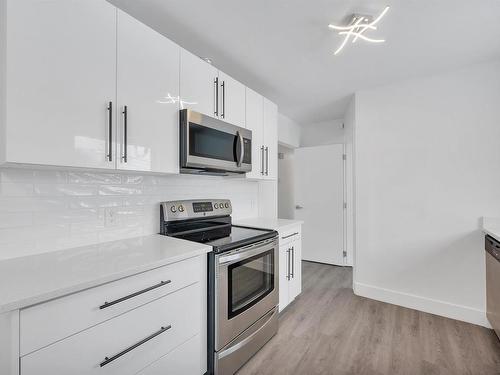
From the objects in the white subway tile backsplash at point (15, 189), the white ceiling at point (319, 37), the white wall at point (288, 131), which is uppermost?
the white ceiling at point (319, 37)

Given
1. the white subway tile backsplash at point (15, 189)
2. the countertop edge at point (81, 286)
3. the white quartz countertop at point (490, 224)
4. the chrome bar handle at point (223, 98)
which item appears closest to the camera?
the countertop edge at point (81, 286)

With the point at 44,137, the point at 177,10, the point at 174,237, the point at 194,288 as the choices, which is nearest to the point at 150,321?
the point at 194,288

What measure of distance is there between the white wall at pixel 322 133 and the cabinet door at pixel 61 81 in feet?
12.3

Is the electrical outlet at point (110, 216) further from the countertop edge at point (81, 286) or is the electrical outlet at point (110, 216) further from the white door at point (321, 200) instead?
the white door at point (321, 200)

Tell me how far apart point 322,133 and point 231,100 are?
2.76 metres

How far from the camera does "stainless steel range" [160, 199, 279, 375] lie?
155cm

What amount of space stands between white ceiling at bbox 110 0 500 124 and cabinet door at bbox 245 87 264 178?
0.29m

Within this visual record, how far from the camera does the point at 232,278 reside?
1.66 metres

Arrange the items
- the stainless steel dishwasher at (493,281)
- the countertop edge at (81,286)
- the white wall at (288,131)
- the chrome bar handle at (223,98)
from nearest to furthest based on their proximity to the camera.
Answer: the countertop edge at (81,286) → the stainless steel dishwasher at (493,281) → the chrome bar handle at (223,98) → the white wall at (288,131)

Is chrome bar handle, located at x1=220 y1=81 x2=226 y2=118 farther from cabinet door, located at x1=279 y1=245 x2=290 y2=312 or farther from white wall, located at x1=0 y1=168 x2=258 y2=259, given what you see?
cabinet door, located at x1=279 y1=245 x2=290 y2=312

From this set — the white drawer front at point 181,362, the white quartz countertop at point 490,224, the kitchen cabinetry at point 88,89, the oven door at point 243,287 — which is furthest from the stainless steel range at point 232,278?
the white quartz countertop at point 490,224

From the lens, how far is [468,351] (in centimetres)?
193

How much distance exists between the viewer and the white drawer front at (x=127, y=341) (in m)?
0.92

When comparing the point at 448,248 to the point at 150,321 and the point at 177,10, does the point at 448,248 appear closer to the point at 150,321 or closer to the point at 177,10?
the point at 150,321
